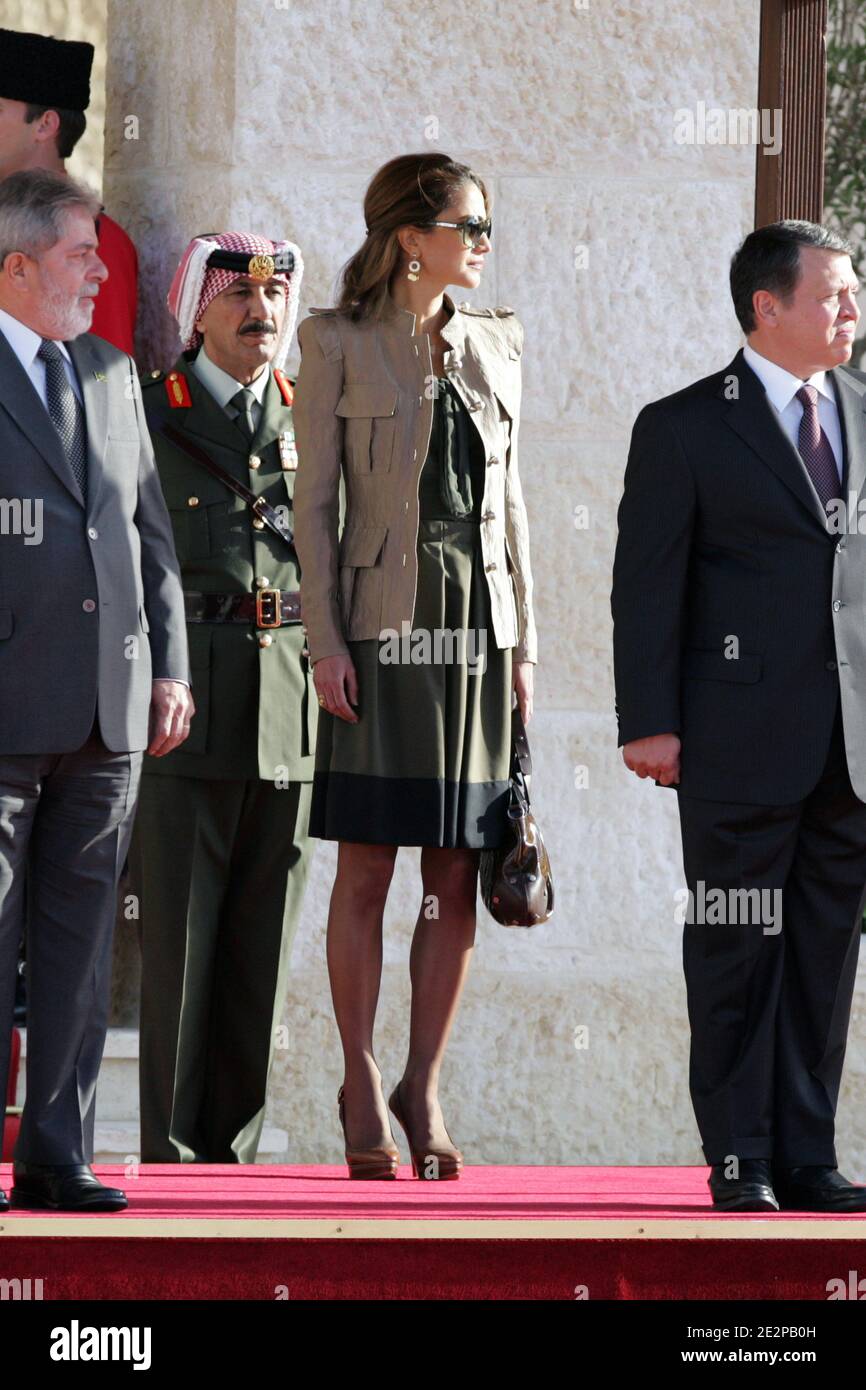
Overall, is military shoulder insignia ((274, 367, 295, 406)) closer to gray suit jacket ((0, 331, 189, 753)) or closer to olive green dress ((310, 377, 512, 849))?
olive green dress ((310, 377, 512, 849))

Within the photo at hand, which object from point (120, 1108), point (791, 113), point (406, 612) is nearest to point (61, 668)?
point (406, 612)

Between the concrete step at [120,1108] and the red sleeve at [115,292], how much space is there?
6.16 feet

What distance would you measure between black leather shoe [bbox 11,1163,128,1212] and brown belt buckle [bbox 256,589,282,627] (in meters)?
1.62

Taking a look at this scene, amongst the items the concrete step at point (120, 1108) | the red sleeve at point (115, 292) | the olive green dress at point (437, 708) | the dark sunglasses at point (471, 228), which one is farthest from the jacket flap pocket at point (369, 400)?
the concrete step at point (120, 1108)

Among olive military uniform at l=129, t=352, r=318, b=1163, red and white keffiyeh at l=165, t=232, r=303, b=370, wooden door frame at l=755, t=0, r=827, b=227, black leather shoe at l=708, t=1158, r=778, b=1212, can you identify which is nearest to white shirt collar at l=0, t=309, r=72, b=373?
olive military uniform at l=129, t=352, r=318, b=1163

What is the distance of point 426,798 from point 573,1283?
3.98 ft

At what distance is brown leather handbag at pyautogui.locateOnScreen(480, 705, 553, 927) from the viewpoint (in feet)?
16.8

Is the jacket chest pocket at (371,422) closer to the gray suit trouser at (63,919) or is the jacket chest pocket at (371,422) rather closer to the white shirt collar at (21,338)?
the white shirt collar at (21,338)

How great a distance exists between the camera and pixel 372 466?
522 centimetres

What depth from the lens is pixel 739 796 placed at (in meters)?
4.76

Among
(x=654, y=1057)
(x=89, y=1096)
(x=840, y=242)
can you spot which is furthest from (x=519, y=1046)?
(x=840, y=242)

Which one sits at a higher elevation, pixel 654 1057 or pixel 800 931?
pixel 800 931

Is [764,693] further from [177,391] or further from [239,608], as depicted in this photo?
[177,391]
